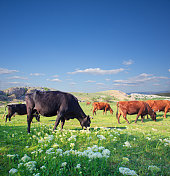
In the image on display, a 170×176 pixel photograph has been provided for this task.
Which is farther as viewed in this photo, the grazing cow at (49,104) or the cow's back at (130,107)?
the cow's back at (130,107)

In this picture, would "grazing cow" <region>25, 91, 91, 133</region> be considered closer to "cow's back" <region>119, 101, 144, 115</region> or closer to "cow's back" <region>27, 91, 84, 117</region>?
"cow's back" <region>27, 91, 84, 117</region>

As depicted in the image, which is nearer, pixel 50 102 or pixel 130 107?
pixel 50 102

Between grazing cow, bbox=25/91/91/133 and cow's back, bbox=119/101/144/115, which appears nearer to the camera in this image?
grazing cow, bbox=25/91/91/133

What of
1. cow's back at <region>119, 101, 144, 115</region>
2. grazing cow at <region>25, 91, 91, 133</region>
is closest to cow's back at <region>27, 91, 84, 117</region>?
grazing cow at <region>25, 91, 91, 133</region>

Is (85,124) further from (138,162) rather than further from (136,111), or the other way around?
(136,111)

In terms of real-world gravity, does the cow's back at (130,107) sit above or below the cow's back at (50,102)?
below

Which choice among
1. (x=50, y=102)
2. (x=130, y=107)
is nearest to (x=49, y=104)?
(x=50, y=102)

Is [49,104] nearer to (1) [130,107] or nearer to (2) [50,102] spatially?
(2) [50,102]

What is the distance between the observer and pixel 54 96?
827cm

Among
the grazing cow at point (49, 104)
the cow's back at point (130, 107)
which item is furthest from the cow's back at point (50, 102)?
the cow's back at point (130, 107)

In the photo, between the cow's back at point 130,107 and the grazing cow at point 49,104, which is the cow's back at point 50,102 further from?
the cow's back at point 130,107

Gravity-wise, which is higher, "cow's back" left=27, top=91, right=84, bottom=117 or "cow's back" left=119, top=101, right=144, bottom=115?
"cow's back" left=27, top=91, right=84, bottom=117

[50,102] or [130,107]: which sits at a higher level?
[50,102]

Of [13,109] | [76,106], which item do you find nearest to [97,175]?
[76,106]
